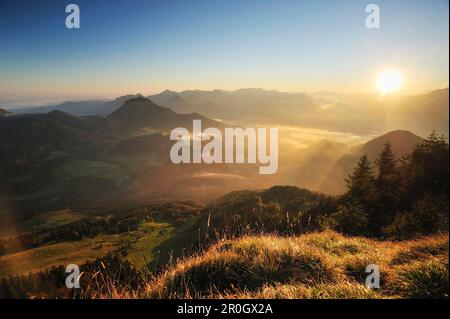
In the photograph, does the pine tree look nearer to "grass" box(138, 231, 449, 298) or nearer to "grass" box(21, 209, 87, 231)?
"grass" box(138, 231, 449, 298)

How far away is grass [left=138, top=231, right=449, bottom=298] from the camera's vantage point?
4948mm

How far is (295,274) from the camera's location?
6.05 meters

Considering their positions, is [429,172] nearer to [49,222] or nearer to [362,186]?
[362,186]

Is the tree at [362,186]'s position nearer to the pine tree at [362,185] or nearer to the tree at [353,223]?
the pine tree at [362,185]

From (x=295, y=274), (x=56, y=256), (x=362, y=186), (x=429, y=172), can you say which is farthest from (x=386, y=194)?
(x=56, y=256)

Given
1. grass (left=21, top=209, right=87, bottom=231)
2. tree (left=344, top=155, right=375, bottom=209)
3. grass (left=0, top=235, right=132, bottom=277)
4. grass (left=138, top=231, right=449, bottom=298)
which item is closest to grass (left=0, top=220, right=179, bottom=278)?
grass (left=0, top=235, right=132, bottom=277)

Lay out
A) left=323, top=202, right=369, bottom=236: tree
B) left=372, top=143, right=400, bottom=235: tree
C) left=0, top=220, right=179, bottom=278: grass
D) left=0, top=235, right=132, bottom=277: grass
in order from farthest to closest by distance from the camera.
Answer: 1. left=0, top=220, right=179, bottom=278: grass
2. left=0, top=235, right=132, bottom=277: grass
3. left=372, top=143, right=400, bottom=235: tree
4. left=323, top=202, right=369, bottom=236: tree

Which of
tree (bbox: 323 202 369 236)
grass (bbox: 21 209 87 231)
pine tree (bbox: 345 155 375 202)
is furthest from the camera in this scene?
grass (bbox: 21 209 87 231)

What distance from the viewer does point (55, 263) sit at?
138 feet

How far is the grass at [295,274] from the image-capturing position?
16.2 feet

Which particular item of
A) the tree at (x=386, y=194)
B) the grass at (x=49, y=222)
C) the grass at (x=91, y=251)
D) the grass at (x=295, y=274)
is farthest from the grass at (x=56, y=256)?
the grass at (x=49, y=222)
